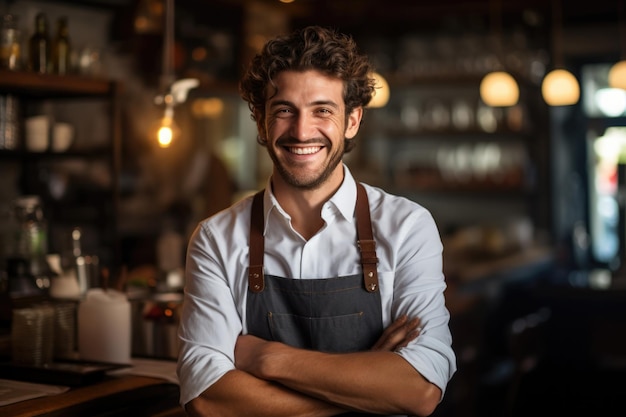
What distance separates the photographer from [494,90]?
6.45 meters

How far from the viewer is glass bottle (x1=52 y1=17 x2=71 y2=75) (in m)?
5.25

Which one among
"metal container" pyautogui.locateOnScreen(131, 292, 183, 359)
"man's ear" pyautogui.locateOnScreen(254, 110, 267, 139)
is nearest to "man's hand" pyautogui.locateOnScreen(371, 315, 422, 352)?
"man's ear" pyautogui.locateOnScreen(254, 110, 267, 139)

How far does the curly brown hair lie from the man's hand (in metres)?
0.61

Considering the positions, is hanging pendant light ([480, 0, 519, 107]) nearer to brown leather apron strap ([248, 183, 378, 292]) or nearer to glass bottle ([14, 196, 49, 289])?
glass bottle ([14, 196, 49, 289])

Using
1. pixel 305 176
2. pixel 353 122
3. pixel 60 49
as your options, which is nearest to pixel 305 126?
pixel 305 176

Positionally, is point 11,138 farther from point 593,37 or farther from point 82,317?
point 593,37

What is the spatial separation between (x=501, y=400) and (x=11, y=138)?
11.4 feet

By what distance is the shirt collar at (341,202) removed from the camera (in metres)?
2.55

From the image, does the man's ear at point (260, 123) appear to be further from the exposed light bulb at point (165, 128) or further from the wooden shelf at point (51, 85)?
the wooden shelf at point (51, 85)

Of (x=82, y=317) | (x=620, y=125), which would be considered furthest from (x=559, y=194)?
(x=82, y=317)

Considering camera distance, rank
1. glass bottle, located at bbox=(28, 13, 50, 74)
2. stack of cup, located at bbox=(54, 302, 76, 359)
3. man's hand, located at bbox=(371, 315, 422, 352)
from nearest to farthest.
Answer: man's hand, located at bbox=(371, 315, 422, 352), stack of cup, located at bbox=(54, 302, 76, 359), glass bottle, located at bbox=(28, 13, 50, 74)

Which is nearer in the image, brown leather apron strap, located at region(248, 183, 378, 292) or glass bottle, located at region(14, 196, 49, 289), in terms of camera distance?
brown leather apron strap, located at region(248, 183, 378, 292)

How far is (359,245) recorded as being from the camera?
2.54m

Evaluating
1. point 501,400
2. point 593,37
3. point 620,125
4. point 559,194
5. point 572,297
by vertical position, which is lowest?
point 501,400
